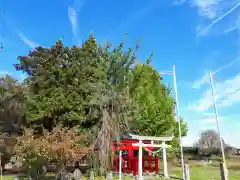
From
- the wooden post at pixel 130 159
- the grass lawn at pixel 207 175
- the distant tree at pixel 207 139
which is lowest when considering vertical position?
the grass lawn at pixel 207 175

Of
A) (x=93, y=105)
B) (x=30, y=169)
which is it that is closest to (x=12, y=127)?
(x=30, y=169)

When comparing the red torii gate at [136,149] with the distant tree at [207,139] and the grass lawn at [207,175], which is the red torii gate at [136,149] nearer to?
the grass lawn at [207,175]

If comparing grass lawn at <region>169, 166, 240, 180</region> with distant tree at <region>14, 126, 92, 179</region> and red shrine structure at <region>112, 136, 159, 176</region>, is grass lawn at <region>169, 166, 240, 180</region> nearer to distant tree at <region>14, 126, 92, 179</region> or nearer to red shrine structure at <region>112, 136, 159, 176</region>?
red shrine structure at <region>112, 136, 159, 176</region>

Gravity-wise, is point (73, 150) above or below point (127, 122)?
below

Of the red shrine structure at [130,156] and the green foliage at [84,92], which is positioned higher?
the green foliage at [84,92]

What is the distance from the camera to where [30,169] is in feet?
51.4

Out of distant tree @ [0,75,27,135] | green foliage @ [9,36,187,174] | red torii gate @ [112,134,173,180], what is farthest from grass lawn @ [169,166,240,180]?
distant tree @ [0,75,27,135]

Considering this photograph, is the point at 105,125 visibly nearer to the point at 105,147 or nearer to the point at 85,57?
the point at 105,147

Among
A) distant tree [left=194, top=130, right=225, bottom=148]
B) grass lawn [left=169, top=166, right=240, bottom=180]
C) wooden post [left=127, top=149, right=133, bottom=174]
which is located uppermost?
distant tree [left=194, top=130, right=225, bottom=148]

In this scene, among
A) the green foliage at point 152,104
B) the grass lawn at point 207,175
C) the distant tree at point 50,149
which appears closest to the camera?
the distant tree at point 50,149

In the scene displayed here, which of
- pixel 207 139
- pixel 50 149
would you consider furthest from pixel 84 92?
pixel 207 139

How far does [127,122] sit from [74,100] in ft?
13.8

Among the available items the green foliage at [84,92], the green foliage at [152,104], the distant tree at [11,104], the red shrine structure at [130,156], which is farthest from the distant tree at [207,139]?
the distant tree at [11,104]

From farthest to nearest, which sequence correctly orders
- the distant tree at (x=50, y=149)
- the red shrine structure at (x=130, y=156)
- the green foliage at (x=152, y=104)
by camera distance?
the green foliage at (x=152, y=104)
the red shrine structure at (x=130, y=156)
the distant tree at (x=50, y=149)
